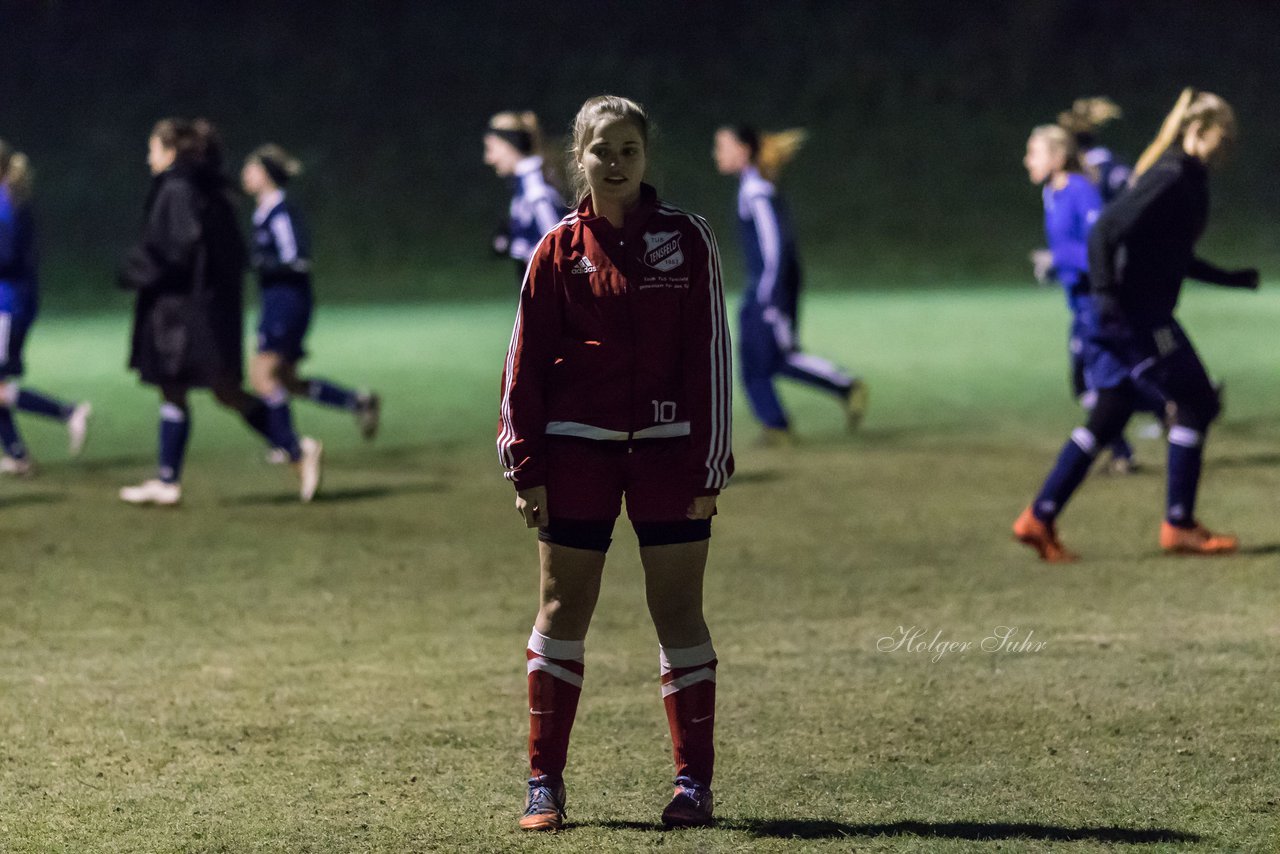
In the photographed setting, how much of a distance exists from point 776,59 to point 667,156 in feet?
10.5

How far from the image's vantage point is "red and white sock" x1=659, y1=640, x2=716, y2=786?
4117mm

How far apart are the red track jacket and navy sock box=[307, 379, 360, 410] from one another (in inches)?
263

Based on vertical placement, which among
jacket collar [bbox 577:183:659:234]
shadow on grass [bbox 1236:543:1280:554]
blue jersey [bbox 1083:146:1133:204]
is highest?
blue jersey [bbox 1083:146:1133:204]

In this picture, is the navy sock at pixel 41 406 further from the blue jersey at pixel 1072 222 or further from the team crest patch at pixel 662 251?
the team crest patch at pixel 662 251

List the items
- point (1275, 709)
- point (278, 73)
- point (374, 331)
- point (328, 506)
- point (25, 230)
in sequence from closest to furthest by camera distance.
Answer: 1. point (1275, 709)
2. point (328, 506)
3. point (25, 230)
4. point (374, 331)
5. point (278, 73)

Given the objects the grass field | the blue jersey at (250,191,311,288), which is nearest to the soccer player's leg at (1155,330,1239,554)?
the grass field

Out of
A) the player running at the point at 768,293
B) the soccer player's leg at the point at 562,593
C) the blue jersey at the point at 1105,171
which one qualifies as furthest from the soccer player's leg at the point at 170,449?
the soccer player's leg at the point at 562,593

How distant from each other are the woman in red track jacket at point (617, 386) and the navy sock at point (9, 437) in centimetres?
656

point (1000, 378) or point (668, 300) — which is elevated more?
point (668, 300)

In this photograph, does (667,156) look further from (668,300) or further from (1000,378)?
(668,300)

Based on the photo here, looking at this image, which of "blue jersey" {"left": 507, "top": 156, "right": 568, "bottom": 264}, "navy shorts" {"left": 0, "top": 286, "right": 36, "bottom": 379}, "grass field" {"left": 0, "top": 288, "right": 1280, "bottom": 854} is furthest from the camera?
"navy shorts" {"left": 0, "top": 286, "right": 36, "bottom": 379}

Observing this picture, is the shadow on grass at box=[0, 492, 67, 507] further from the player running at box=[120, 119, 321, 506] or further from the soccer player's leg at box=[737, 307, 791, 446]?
the soccer player's leg at box=[737, 307, 791, 446]

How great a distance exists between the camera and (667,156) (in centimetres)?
2395

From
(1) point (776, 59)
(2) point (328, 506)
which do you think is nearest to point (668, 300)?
(2) point (328, 506)
